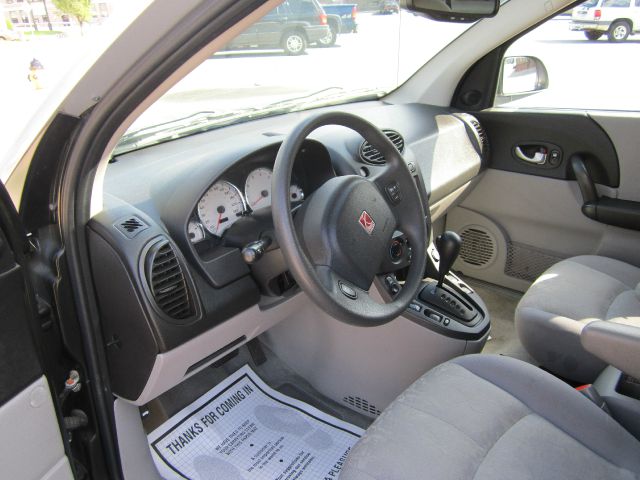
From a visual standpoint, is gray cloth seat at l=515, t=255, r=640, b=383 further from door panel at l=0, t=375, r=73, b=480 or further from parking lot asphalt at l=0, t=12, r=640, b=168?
door panel at l=0, t=375, r=73, b=480

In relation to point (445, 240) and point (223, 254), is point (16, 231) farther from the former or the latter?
point (445, 240)

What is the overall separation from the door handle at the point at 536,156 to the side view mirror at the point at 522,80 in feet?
0.98

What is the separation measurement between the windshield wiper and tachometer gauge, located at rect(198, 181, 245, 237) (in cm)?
27

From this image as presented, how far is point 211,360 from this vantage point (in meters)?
1.58

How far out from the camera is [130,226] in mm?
1258

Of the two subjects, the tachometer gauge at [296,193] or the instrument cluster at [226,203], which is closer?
the instrument cluster at [226,203]

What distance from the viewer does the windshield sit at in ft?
5.82

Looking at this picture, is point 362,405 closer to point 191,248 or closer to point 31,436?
point 191,248

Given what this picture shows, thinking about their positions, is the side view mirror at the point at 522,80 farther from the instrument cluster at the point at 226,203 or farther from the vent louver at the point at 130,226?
the vent louver at the point at 130,226

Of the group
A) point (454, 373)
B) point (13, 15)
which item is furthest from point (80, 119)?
point (454, 373)

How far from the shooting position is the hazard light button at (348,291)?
45.8 inches

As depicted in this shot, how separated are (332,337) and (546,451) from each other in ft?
3.01

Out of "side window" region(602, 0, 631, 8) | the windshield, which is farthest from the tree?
"side window" region(602, 0, 631, 8)

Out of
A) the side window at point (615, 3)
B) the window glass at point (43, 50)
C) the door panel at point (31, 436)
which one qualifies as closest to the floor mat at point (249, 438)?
the door panel at point (31, 436)
